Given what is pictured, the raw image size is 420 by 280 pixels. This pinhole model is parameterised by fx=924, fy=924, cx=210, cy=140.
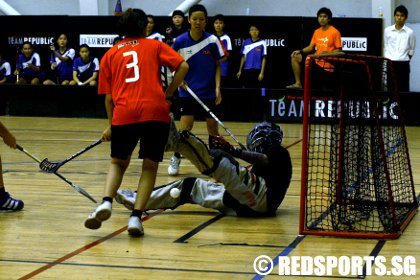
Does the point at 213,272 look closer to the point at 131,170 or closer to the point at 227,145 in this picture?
the point at 227,145

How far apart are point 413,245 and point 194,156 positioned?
192 centimetres

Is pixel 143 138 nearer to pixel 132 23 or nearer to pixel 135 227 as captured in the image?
pixel 135 227

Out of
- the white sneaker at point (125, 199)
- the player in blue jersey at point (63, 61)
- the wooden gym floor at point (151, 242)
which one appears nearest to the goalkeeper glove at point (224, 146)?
the wooden gym floor at point (151, 242)

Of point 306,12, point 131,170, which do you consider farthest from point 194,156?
point 306,12

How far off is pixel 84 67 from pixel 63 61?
2.11 ft

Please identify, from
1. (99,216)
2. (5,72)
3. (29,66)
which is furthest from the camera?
(5,72)

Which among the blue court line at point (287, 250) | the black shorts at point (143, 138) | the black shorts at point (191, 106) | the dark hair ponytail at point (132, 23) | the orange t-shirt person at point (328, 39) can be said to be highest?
the dark hair ponytail at point (132, 23)

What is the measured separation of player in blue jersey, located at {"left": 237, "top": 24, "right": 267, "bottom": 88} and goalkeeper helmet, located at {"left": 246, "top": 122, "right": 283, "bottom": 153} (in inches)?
430

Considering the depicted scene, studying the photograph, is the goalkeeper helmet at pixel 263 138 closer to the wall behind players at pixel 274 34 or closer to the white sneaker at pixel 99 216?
the white sneaker at pixel 99 216

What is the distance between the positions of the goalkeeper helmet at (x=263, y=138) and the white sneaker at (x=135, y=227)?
1413 millimetres

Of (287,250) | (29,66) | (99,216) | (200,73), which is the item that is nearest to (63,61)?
(29,66)

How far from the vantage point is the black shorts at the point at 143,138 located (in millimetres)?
7211

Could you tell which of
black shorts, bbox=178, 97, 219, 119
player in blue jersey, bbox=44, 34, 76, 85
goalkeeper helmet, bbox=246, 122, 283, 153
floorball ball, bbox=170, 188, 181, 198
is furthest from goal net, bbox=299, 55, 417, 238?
player in blue jersey, bbox=44, 34, 76, 85

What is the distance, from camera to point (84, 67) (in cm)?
1983
